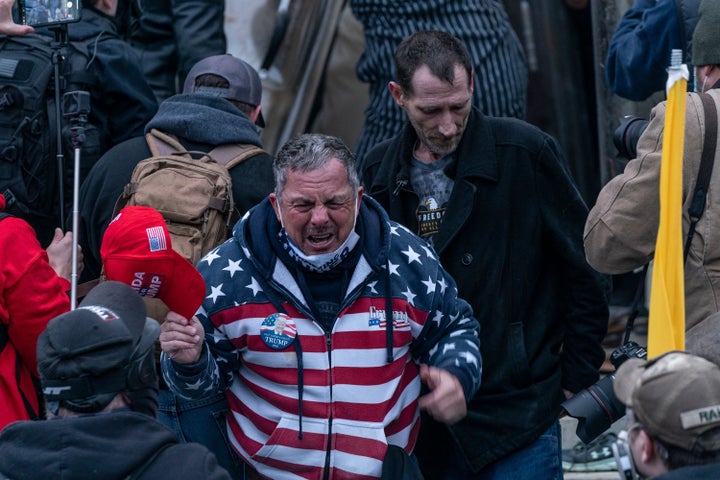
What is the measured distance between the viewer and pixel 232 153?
176 inches

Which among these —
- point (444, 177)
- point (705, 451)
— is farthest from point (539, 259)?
point (705, 451)

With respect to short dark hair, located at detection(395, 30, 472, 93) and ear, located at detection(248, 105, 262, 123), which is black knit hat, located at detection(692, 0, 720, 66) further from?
ear, located at detection(248, 105, 262, 123)

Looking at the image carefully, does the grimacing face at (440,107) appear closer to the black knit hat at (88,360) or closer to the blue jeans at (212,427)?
the blue jeans at (212,427)

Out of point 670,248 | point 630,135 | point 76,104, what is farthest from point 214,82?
point 670,248

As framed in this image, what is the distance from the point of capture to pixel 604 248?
384 cm

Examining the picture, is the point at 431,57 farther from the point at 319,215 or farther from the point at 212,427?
the point at 212,427

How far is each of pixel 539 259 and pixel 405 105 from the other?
69cm

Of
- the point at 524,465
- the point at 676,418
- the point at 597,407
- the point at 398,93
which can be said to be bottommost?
the point at 524,465

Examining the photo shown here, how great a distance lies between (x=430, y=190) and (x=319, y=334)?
905 millimetres

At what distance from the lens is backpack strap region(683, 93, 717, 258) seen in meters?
3.65

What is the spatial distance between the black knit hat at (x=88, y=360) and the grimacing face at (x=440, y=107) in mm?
1646

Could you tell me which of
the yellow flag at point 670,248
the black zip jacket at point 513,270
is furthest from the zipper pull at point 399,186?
the yellow flag at point 670,248

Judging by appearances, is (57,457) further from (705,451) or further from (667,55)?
(667,55)

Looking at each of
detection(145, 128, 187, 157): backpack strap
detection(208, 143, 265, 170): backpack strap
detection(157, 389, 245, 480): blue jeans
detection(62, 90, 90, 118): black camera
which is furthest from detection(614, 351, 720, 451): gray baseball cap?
detection(62, 90, 90, 118): black camera
